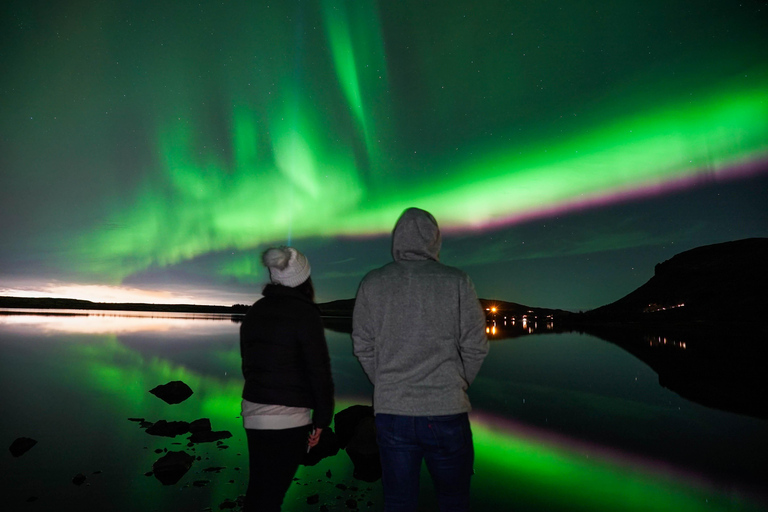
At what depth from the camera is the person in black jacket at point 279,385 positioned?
11.7 ft

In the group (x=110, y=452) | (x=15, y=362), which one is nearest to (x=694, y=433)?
(x=110, y=452)

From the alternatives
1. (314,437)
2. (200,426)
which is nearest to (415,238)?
(314,437)

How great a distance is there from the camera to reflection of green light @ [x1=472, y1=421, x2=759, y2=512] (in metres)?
9.83

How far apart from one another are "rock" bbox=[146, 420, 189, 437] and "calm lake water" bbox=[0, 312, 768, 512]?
1.51ft

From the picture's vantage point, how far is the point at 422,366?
3.24 m

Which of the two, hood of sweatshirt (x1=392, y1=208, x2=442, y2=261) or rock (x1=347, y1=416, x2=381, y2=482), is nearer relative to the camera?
hood of sweatshirt (x1=392, y1=208, x2=442, y2=261)

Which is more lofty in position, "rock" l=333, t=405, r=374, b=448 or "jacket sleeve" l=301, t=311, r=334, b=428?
"jacket sleeve" l=301, t=311, r=334, b=428

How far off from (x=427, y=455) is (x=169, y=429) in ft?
47.5

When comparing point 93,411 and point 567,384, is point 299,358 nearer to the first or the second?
point 93,411

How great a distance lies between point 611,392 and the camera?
25969mm

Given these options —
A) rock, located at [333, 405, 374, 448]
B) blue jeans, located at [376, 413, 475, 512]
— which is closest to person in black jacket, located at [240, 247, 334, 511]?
blue jeans, located at [376, 413, 475, 512]

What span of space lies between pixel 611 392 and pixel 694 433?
9.48 metres

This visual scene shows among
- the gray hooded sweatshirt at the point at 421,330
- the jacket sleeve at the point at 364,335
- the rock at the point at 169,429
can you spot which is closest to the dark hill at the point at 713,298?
the rock at the point at 169,429

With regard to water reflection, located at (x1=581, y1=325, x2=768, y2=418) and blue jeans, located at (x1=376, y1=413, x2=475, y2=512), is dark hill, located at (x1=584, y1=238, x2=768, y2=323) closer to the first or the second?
water reflection, located at (x1=581, y1=325, x2=768, y2=418)
